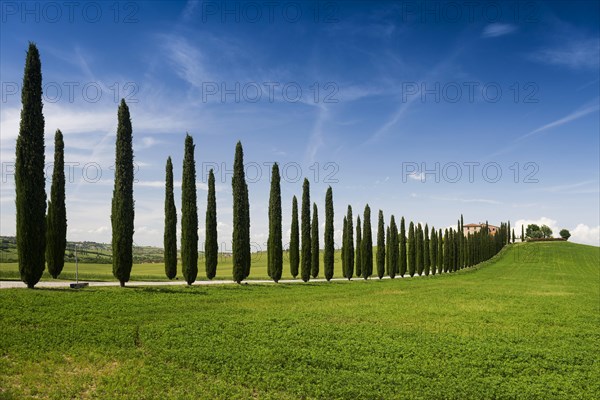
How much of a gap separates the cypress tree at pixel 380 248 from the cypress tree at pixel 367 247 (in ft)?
10.6

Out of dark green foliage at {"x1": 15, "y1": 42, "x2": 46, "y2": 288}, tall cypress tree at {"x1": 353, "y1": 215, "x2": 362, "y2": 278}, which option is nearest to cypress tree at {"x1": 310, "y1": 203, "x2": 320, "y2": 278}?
tall cypress tree at {"x1": 353, "y1": 215, "x2": 362, "y2": 278}

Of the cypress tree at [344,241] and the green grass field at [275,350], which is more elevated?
the cypress tree at [344,241]

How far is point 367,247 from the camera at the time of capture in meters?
53.8

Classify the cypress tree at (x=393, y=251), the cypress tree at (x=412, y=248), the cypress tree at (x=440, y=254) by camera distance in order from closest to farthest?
the cypress tree at (x=393, y=251) → the cypress tree at (x=412, y=248) → the cypress tree at (x=440, y=254)

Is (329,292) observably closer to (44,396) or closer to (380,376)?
(380,376)

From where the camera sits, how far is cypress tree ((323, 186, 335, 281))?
4753 cm

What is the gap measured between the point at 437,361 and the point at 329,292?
20038 mm

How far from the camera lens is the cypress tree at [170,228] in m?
32.8

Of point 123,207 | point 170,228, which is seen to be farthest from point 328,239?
point 123,207

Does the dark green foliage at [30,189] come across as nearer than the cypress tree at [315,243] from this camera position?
Yes

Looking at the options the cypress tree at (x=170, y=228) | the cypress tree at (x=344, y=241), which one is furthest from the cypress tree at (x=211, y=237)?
the cypress tree at (x=344, y=241)

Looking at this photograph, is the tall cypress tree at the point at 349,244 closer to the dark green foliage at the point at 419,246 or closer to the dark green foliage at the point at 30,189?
the dark green foliage at the point at 419,246

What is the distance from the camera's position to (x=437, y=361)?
46.2 ft

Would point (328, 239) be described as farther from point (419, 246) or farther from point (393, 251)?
point (419, 246)
